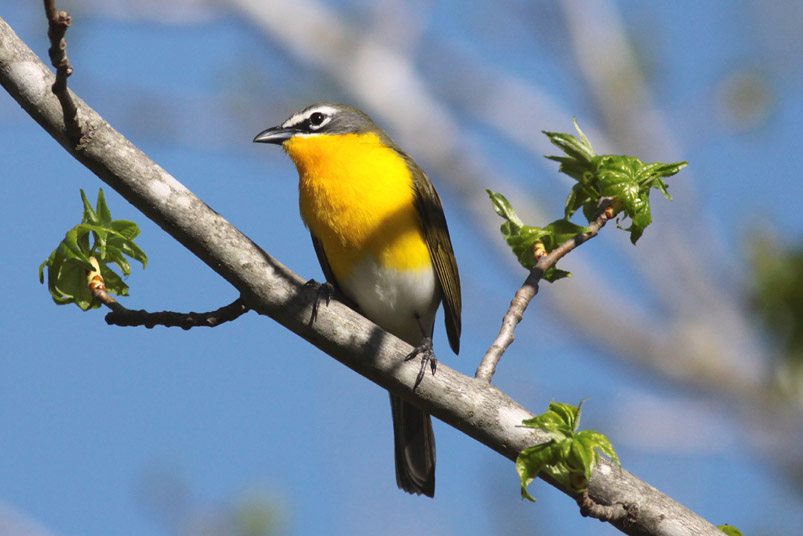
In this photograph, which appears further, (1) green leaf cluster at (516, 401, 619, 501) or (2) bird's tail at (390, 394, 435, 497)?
(2) bird's tail at (390, 394, 435, 497)

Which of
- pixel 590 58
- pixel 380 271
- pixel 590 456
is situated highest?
pixel 590 58

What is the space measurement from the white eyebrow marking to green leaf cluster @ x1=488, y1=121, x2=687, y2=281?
9.36ft

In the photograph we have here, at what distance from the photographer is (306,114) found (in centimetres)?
692

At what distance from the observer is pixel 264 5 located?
43.7 ft

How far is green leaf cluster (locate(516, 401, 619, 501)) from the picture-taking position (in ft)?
10.2

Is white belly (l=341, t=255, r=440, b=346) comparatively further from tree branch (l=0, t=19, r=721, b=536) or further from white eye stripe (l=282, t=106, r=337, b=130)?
tree branch (l=0, t=19, r=721, b=536)

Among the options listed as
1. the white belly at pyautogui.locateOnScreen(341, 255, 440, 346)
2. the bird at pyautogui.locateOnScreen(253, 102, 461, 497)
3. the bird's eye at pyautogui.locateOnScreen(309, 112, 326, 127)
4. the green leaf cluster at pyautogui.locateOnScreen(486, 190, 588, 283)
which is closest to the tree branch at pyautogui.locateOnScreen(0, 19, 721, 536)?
the green leaf cluster at pyautogui.locateOnScreen(486, 190, 588, 283)

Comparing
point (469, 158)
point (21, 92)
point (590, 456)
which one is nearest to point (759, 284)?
point (590, 456)

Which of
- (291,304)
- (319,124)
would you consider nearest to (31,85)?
(291,304)

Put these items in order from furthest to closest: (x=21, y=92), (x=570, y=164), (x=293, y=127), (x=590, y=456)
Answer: (x=293, y=127), (x=570, y=164), (x=21, y=92), (x=590, y=456)

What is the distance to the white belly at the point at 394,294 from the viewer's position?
624cm

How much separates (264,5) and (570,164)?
32.9 ft

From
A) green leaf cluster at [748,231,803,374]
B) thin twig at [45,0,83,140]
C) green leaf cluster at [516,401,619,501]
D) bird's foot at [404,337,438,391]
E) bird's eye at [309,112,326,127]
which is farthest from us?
bird's eye at [309,112,326,127]

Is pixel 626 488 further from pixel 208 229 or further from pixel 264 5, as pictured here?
pixel 264 5
